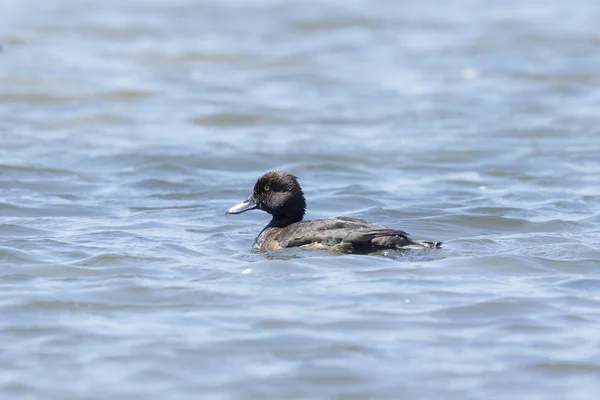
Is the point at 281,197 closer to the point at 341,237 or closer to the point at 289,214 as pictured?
the point at 289,214

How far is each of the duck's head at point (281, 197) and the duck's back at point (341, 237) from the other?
433 millimetres

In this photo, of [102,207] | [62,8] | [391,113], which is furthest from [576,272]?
[62,8]

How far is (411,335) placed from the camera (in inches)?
307

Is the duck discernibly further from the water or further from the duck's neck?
the water

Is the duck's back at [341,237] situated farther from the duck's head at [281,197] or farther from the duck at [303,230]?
the duck's head at [281,197]

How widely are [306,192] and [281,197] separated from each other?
296 centimetres

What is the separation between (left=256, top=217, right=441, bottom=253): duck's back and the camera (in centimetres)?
980

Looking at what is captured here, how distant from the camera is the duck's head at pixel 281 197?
11008 millimetres

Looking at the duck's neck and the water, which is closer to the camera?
the water

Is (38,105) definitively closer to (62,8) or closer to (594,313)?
(62,8)

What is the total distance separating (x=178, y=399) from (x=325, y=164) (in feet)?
29.3

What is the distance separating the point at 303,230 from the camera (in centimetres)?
1030

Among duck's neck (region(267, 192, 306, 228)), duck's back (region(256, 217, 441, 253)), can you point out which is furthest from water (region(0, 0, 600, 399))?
duck's neck (region(267, 192, 306, 228))

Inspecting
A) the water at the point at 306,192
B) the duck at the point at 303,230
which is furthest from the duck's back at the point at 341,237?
the water at the point at 306,192
